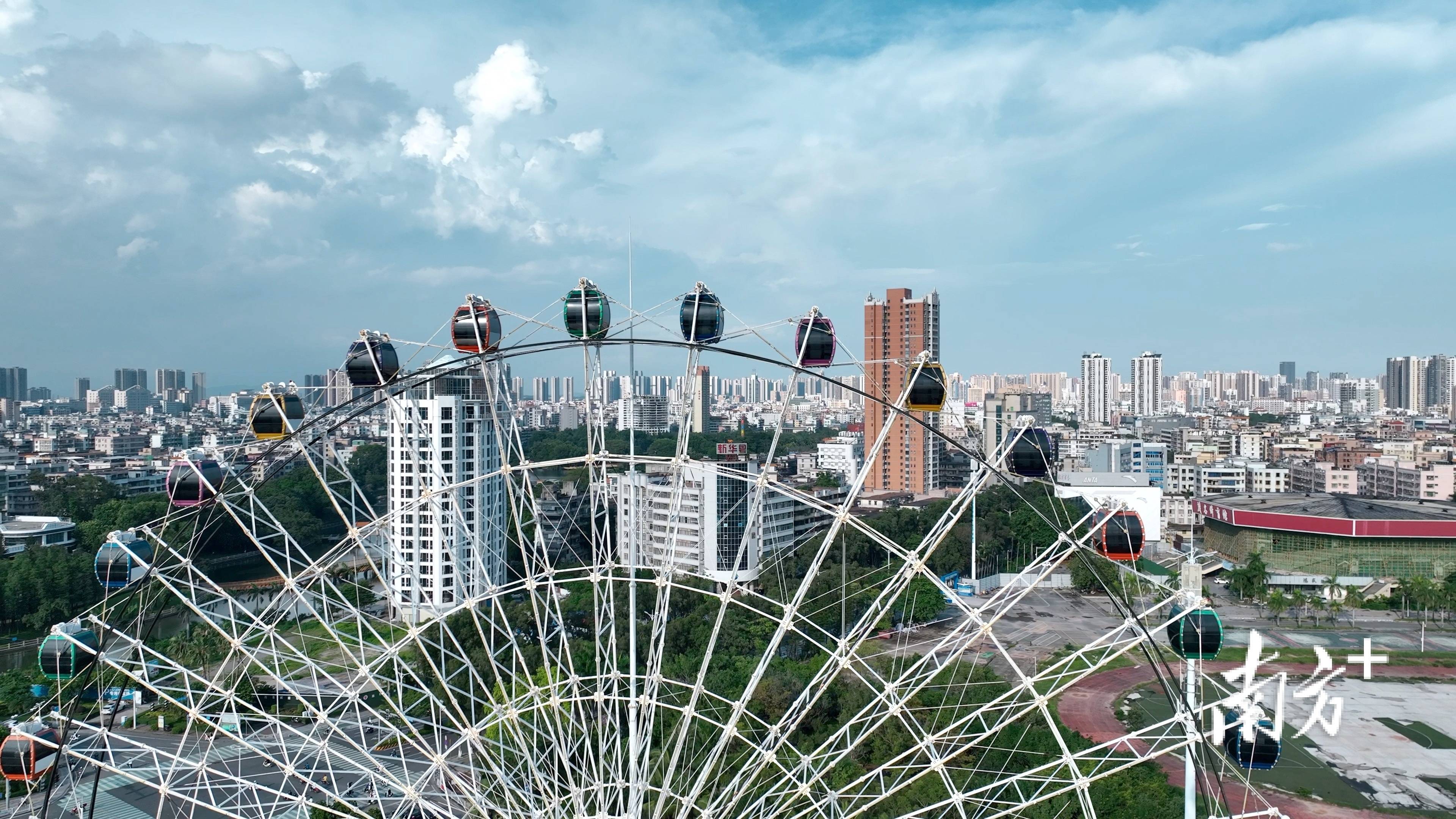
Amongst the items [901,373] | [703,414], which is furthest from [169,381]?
[901,373]

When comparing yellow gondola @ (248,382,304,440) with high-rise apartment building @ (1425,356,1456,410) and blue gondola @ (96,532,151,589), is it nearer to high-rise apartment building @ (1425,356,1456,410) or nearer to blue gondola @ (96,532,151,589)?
blue gondola @ (96,532,151,589)

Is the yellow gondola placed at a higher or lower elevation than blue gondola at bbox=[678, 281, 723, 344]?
lower

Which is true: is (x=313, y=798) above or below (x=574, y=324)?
below

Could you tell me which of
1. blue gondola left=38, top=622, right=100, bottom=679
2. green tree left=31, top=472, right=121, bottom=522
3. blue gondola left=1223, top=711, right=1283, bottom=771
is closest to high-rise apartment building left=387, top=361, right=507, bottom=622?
blue gondola left=38, top=622, right=100, bottom=679

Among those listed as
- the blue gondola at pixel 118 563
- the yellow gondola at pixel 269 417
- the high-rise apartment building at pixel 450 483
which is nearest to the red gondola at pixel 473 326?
the yellow gondola at pixel 269 417

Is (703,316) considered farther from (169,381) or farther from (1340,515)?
(169,381)

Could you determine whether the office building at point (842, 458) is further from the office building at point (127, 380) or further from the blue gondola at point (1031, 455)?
the office building at point (127, 380)

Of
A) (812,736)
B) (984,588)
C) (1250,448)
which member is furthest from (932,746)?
(1250,448)

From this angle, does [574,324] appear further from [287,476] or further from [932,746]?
[287,476]
